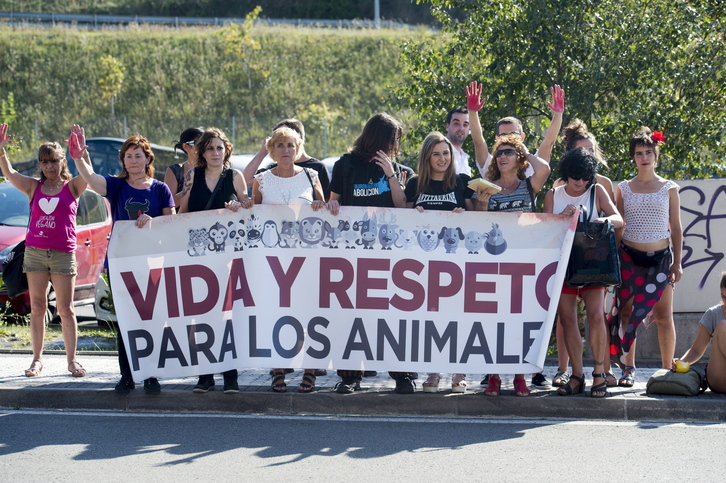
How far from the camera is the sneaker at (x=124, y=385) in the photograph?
688cm

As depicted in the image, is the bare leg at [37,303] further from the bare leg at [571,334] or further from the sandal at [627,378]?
the sandal at [627,378]

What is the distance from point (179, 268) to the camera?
693cm

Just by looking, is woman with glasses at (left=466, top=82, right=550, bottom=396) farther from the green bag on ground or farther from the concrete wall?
the concrete wall

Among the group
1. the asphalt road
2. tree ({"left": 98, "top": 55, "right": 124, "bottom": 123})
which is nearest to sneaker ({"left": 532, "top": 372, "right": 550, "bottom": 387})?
the asphalt road

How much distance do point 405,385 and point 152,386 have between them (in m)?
1.97

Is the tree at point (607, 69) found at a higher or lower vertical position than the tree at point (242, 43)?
lower

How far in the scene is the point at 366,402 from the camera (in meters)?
6.65

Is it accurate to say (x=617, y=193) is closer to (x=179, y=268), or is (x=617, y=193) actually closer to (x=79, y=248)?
(x=179, y=268)

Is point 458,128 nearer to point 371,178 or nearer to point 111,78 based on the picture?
point 371,178

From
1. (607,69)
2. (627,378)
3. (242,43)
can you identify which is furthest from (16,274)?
(242,43)

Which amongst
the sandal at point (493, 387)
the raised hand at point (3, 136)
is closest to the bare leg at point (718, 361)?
the sandal at point (493, 387)

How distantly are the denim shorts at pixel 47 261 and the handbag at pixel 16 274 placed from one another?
0.76 feet

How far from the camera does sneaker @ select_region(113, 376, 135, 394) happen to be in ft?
→ 22.6

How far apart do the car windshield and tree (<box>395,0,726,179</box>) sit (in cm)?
522
